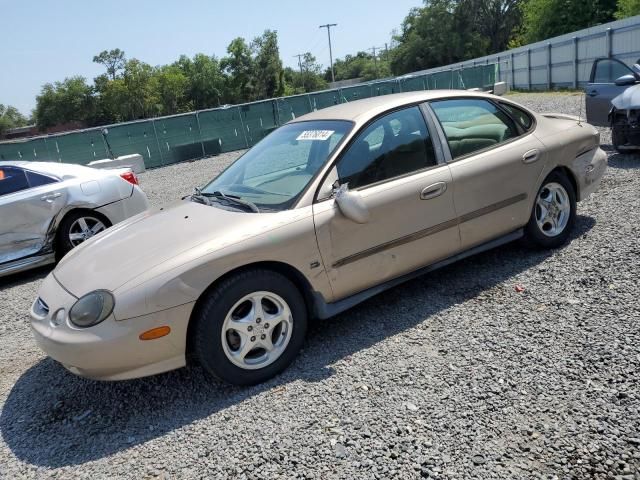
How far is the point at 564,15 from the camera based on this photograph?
46.8 metres

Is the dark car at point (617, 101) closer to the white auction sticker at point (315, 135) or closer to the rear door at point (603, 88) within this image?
the rear door at point (603, 88)

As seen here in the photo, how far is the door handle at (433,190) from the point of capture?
12.2 feet

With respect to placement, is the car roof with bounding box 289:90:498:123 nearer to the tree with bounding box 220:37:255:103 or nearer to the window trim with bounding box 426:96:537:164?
the window trim with bounding box 426:96:537:164

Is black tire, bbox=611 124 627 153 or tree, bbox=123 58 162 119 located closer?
black tire, bbox=611 124 627 153

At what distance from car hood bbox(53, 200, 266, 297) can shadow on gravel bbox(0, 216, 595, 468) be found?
768 mm

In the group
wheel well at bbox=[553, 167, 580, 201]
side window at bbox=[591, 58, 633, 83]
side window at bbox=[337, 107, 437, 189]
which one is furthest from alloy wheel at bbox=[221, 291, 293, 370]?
side window at bbox=[591, 58, 633, 83]

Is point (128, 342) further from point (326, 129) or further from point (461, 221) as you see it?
point (461, 221)

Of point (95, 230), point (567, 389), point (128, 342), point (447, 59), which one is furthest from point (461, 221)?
point (447, 59)

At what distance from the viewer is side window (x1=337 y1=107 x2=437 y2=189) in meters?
3.54

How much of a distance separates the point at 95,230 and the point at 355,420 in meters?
4.95

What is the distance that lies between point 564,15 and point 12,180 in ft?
170

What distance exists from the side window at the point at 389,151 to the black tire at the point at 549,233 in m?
1.19

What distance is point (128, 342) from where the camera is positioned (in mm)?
2820

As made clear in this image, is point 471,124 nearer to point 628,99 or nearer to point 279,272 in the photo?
point 279,272
